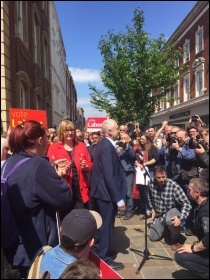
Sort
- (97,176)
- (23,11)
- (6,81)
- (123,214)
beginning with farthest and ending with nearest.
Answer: (123,214), (97,176), (23,11), (6,81)

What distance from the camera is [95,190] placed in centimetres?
324

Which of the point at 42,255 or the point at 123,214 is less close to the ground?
the point at 42,255

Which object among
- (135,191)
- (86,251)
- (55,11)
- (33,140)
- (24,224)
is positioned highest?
(55,11)

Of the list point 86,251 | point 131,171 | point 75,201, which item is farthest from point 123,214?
point 86,251

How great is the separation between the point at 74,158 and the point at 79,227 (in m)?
1.66

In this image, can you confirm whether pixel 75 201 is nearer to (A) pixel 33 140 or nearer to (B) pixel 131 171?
(A) pixel 33 140

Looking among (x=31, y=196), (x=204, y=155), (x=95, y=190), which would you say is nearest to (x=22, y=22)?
(x=31, y=196)

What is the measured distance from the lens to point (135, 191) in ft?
18.2

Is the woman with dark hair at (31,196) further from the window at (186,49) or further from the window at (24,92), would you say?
the window at (186,49)

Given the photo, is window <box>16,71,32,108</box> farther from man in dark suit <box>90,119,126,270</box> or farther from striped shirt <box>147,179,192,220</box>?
striped shirt <box>147,179,192,220</box>

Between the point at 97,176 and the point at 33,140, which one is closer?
the point at 33,140

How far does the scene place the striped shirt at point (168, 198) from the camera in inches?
154

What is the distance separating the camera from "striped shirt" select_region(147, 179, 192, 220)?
3.91 m

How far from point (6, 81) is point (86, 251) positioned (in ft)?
3.41
